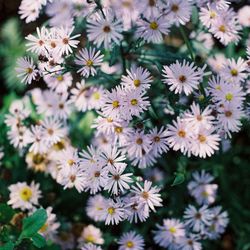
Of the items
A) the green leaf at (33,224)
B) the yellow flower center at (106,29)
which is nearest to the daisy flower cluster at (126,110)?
the yellow flower center at (106,29)

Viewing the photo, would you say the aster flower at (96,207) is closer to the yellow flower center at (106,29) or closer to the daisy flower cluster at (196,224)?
the daisy flower cluster at (196,224)

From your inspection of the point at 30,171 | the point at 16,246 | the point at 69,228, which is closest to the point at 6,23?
the point at 30,171

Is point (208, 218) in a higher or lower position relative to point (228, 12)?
lower

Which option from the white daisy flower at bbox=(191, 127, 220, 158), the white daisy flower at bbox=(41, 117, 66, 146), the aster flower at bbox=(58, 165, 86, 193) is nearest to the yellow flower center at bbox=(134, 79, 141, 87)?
the white daisy flower at bbox=(191, 127, 220, 158)

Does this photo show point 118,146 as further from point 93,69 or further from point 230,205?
point 230,205

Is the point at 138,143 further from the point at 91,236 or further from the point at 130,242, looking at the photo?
the point at 91,236

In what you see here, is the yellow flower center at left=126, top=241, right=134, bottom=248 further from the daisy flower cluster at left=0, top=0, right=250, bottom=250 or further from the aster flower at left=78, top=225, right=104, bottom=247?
the aster flower at left=78, top=225, right=104, bottom=247
